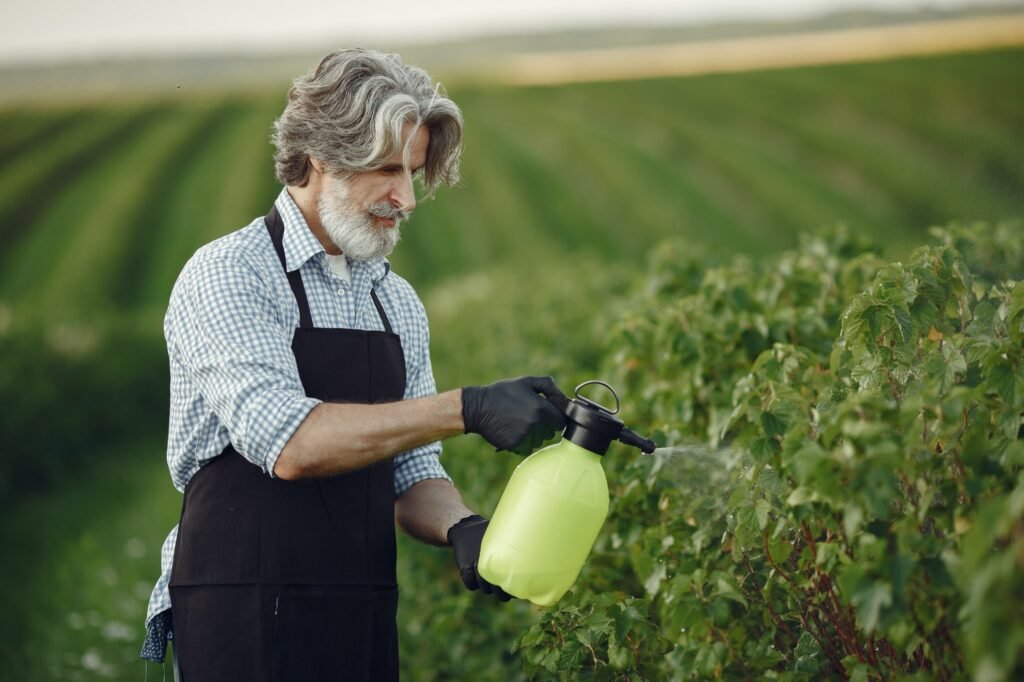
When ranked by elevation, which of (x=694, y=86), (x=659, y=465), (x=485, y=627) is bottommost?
(x=485, y=627)

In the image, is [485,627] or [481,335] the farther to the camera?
[481,335]

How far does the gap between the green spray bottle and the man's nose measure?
24.7 inches

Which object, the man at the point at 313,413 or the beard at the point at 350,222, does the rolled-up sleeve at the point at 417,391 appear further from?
the beard at the point at 350,222

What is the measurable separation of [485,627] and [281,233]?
207 cm

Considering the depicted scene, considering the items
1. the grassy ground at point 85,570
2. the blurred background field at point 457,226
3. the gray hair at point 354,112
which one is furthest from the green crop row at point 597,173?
the gray hair at point 354,112

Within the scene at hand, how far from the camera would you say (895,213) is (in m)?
20.3

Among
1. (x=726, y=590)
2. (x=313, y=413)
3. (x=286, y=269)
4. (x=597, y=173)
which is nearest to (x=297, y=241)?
(x=286, y=269)

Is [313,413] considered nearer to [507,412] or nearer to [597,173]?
[507,412]

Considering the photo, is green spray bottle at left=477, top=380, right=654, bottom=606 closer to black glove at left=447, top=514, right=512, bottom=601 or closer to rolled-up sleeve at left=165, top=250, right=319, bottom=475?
black glove at left=447, top=514, right=512, bottom=601

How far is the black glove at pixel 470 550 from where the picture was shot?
2.35 meters

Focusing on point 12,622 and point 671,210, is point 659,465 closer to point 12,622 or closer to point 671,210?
point 12,622

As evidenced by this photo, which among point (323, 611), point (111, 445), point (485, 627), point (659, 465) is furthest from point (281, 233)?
point (111, 445)

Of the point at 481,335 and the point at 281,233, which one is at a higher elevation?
the point at 281,233

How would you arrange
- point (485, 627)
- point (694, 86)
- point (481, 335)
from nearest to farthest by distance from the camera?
point (485, 627), point (481, 335), point (694, 86)
